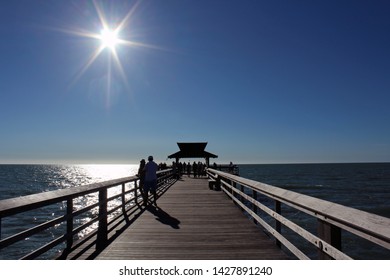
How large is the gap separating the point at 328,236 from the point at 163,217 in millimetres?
6069

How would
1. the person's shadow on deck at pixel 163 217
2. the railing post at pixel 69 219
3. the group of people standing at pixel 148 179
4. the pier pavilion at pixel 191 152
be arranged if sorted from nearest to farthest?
the railing post at pixel 69 219 → the person's shadow on deck at pixel 163 217 → the group of people standing at pixel 148 179 → the pier pavilion at pixel 191 152

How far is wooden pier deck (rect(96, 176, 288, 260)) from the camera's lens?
5008 millimetres

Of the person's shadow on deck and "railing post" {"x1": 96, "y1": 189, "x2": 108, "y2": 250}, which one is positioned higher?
"railing post" {"x1": 96, "y1": 189, "x2": 108, "y2": 250}

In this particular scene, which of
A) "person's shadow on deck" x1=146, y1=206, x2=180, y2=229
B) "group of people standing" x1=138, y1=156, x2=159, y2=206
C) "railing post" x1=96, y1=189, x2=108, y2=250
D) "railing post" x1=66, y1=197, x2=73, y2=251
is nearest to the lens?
"railing post" x1=66, y1=197, x2=73, y2=251

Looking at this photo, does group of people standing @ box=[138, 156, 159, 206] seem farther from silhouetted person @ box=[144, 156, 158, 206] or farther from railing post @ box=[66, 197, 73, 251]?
railing post @ box=[66, 197, 73, 251]

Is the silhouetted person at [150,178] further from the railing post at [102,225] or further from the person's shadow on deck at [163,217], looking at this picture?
the railing post at [102,225]

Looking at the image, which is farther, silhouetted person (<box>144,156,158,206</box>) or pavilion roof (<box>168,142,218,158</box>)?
pavilion roof (<box>168,142,218,158</box>)

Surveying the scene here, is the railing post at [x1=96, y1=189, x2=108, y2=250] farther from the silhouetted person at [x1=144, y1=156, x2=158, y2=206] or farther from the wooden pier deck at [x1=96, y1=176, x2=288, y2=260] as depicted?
the silhouetted person at [x1=144, y1=156, x2=158, y2=206]

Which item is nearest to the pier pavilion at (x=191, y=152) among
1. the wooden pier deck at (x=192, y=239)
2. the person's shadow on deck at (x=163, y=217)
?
the person's shadow on deck at (x=163, y=217)

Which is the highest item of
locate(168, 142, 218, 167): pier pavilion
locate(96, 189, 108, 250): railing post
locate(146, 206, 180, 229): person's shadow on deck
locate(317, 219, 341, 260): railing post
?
locate(168, 142, 218, 167): pier pavilion

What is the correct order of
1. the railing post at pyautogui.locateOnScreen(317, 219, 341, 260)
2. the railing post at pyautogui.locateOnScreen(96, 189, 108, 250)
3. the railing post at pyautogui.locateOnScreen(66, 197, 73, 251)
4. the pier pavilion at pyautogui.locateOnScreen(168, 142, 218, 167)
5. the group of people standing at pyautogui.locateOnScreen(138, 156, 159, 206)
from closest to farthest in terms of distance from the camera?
the railing post at pyautogui.locateOnScreen(317, 219, 341, 260)
the railing post at pyautogui.locateOnScreen(66, 197, 73, 251)
the railing post at pyautogui.locateOnScreen(96, 189, 108, 250)
the group of people standing at pyautogui.locateOnScreen(138, 156, 159, 206)
the pier pavilion at pyautogui.locateOnScreen(168, 142, 218, 167)

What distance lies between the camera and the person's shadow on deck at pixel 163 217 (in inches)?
303

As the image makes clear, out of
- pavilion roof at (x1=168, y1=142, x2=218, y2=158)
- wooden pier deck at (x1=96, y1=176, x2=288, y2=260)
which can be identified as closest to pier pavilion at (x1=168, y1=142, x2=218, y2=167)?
pavilion roof at (x1=168, y1=142, x2=218, y2=158)
